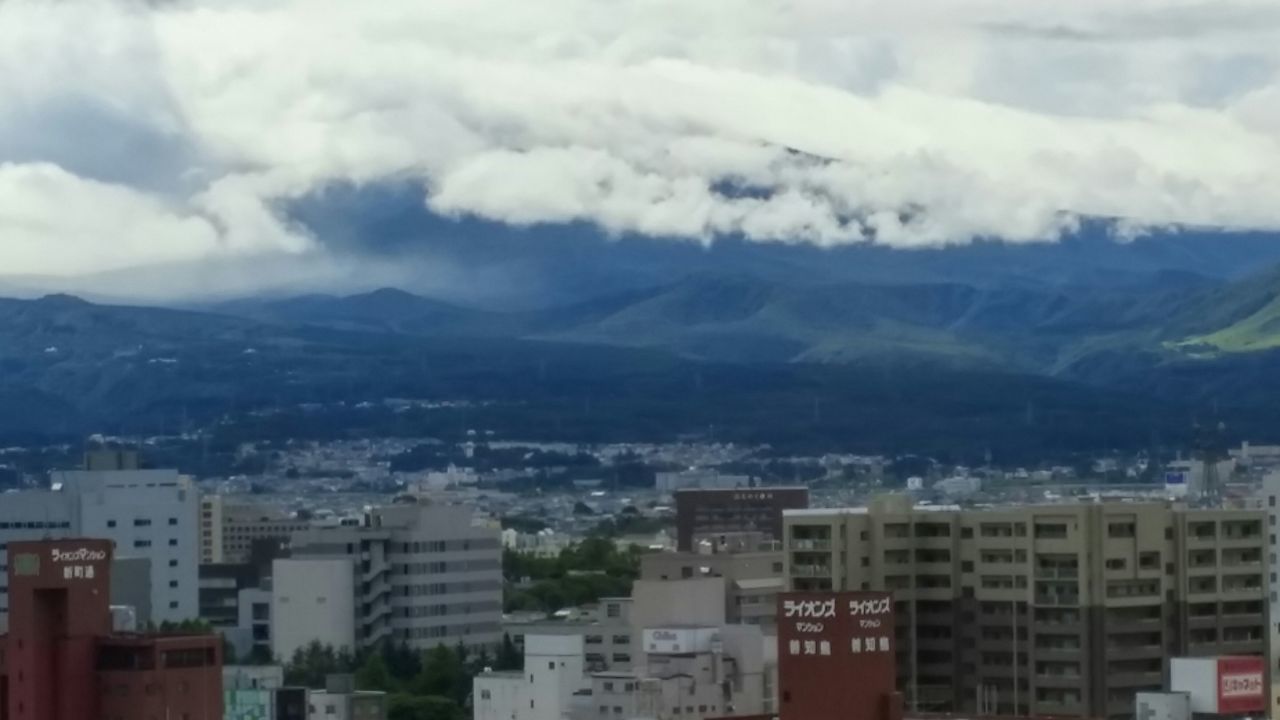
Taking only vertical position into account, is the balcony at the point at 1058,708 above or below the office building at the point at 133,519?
below

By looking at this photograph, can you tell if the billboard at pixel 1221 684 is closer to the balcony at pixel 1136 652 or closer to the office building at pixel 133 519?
the balcony at pixel 1136 652

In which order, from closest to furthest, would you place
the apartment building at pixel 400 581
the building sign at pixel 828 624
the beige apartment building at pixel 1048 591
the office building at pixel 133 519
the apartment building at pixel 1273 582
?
the building sign at pixel 828 624, the apartment building at pixel 1273 582, the beige apartment building at pixel 1048 591, the apartment building at pixel 400 581, the office building at pixel 133 519

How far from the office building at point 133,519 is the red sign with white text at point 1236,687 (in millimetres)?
53214

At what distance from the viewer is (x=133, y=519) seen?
110 m

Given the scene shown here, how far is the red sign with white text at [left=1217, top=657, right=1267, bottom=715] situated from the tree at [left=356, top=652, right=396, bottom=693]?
33894 millimetres

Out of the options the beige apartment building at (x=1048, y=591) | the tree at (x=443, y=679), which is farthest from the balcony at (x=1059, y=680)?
the tree at (x=443, y=679)

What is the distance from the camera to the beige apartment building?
5688 centimetres

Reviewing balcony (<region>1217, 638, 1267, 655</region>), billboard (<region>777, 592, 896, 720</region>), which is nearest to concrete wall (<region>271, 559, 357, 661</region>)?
balcony (<region>1217, 638, 1267, 655</region>)

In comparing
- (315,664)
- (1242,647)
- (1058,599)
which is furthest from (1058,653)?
(315,664)

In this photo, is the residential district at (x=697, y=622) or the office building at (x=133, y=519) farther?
the office building at (x=133, y=519)

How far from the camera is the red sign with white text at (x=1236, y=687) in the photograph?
5034cm

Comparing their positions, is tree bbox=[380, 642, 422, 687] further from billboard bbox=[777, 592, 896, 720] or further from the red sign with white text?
billboard bbox=[777, 592, 896, 720]

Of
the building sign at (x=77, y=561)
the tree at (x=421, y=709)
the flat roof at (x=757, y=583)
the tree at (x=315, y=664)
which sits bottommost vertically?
the tree at (x=421, y=709)

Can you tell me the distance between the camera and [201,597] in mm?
107250
